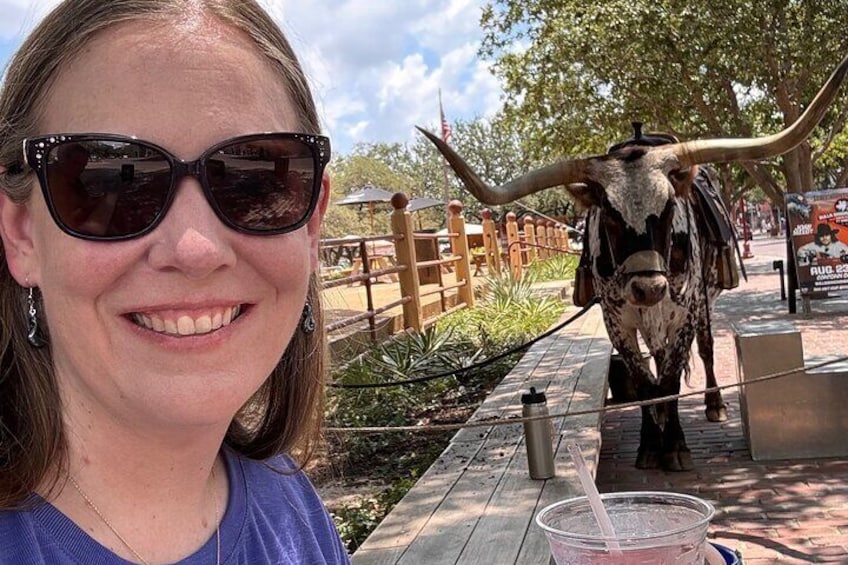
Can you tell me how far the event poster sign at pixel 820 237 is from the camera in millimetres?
12711

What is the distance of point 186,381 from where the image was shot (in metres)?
1.19

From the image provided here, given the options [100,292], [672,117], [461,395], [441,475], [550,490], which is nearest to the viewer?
[100,292]

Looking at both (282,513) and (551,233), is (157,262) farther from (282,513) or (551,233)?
(551,233)

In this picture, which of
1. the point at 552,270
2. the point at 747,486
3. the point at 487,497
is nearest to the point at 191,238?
the point at 487,497

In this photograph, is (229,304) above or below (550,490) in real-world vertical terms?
above

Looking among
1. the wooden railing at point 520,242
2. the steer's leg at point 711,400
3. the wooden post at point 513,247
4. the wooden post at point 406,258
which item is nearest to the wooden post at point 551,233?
the wooden railing at point 520,242

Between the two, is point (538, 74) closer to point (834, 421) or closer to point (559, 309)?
point (559, 309)

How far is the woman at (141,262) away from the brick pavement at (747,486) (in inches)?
152

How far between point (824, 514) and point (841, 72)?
2.46 meters

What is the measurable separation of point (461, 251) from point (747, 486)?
8.99m

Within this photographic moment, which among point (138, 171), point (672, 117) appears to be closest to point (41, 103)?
point (138, 171)

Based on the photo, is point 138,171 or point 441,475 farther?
point 441,475

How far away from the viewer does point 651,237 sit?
5.07 meters

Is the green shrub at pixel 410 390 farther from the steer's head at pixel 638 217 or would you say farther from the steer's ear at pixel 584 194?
the steer's ear at pixel 584 194
